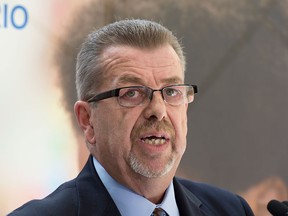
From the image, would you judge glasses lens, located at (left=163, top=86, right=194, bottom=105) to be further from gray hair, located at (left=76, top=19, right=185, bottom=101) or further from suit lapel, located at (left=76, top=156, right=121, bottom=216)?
suit lapel, located at (left=76, top=156, right=121, bottom=216)

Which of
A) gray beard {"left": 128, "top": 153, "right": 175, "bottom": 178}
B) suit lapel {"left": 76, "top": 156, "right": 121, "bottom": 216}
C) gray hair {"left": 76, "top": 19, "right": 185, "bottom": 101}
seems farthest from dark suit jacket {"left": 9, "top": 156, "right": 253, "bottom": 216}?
gray hair {"left": 76, "top": 19, "right": 185, "bottom": 101}

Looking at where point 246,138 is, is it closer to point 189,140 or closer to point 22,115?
point 189,140

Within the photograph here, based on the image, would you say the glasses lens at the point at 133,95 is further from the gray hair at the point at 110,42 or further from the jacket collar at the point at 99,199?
the jacket collar at the point at 99,199

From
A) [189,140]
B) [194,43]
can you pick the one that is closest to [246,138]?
[189,140]

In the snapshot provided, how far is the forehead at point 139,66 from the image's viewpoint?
4.82 ft

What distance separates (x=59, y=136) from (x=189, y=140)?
75 cm

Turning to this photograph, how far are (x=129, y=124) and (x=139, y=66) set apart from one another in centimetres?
15

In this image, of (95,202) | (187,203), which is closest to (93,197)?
(95,202)

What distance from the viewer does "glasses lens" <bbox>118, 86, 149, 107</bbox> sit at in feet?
4.77

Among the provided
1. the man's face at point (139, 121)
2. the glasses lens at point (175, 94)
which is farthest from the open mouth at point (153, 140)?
the glasses lens at point (175, 94)

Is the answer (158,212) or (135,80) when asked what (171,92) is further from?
(158,212)

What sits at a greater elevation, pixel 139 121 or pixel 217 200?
pixel 139 121

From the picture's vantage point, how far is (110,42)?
154 cm

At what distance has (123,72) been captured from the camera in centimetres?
148
